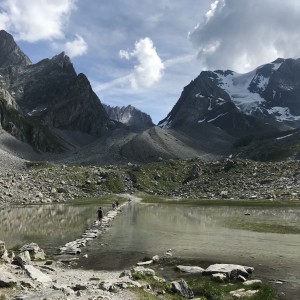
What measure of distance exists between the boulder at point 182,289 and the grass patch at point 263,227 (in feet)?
95.0

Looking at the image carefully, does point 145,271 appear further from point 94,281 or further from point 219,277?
point 219,277

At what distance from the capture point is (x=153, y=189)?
181m

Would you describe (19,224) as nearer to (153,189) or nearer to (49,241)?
(49,241)

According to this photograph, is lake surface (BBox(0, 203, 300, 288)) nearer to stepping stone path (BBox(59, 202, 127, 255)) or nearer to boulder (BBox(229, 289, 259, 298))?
stepping stone path (BBox(59, 202, 127, 255))

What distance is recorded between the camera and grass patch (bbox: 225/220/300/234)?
5252 centimetres

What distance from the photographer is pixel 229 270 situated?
2988 cm

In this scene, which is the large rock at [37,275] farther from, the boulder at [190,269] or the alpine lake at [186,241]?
the boulder at [190,269]

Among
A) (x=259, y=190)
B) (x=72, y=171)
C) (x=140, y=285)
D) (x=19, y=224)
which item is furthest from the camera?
(x=72, y=171)

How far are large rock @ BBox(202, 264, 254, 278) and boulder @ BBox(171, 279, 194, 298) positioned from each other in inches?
184

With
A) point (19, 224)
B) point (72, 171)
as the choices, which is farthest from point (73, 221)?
→ point (72, 171)

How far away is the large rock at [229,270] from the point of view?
29.4 m

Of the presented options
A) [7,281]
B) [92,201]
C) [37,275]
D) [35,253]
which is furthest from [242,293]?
[92,201]

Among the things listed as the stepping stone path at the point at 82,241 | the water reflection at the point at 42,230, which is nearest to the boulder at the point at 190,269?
the stepping stone path at the point at 82,241

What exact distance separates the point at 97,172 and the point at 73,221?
112415 mm
